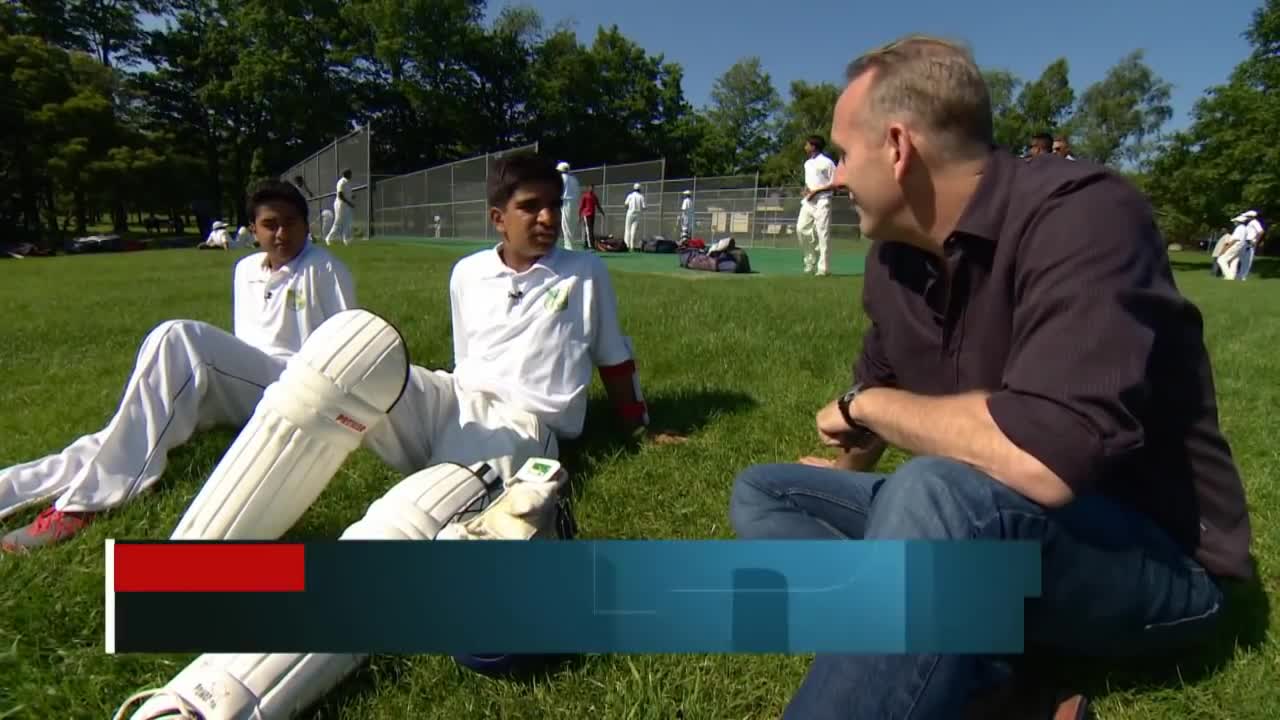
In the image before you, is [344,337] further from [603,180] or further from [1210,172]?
[1210,172]

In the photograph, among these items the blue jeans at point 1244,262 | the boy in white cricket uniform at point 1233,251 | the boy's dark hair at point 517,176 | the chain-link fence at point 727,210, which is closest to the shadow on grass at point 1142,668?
A: the boy's dark hair at point 517,176

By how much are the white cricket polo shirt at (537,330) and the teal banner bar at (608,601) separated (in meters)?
1.71

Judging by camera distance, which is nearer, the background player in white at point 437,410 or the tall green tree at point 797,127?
the background player in white at point 437,410

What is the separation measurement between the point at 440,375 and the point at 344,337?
2.20ft

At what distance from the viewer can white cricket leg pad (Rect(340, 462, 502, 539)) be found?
1.78 m

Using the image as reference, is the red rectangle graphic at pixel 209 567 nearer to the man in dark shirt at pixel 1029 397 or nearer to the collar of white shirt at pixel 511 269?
the man in dark shirt at pixel 1029 397

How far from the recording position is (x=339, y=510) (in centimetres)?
262

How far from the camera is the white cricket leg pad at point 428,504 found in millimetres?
1775

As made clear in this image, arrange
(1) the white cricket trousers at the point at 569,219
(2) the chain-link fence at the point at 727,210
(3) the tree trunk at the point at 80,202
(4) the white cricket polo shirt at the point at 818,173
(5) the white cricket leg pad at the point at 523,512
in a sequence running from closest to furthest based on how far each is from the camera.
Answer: (5) the white cricket leg pad at the point at 523,512 → (4) the white cricket polo shirt at the point at 818,173 → (1) the white cricket trousers at the point at 569,219 → (2) the chain-link fence at the point at 727,210 → (3) the tree trunk at the point at 80,202

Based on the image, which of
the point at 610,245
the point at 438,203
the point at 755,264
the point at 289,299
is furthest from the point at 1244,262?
the point at 438,203

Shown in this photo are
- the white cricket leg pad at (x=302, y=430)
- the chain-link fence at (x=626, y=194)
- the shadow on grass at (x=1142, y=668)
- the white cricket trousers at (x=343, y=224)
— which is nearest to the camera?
the shadow on grass at (x=1142, y=668)

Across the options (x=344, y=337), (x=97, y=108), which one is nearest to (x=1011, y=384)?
(x=344, y=337)

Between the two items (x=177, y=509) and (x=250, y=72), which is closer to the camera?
(x=177, y=509)

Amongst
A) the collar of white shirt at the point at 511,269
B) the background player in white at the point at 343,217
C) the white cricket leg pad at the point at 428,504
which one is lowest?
the white cricket leg pad at the point at 428,504
